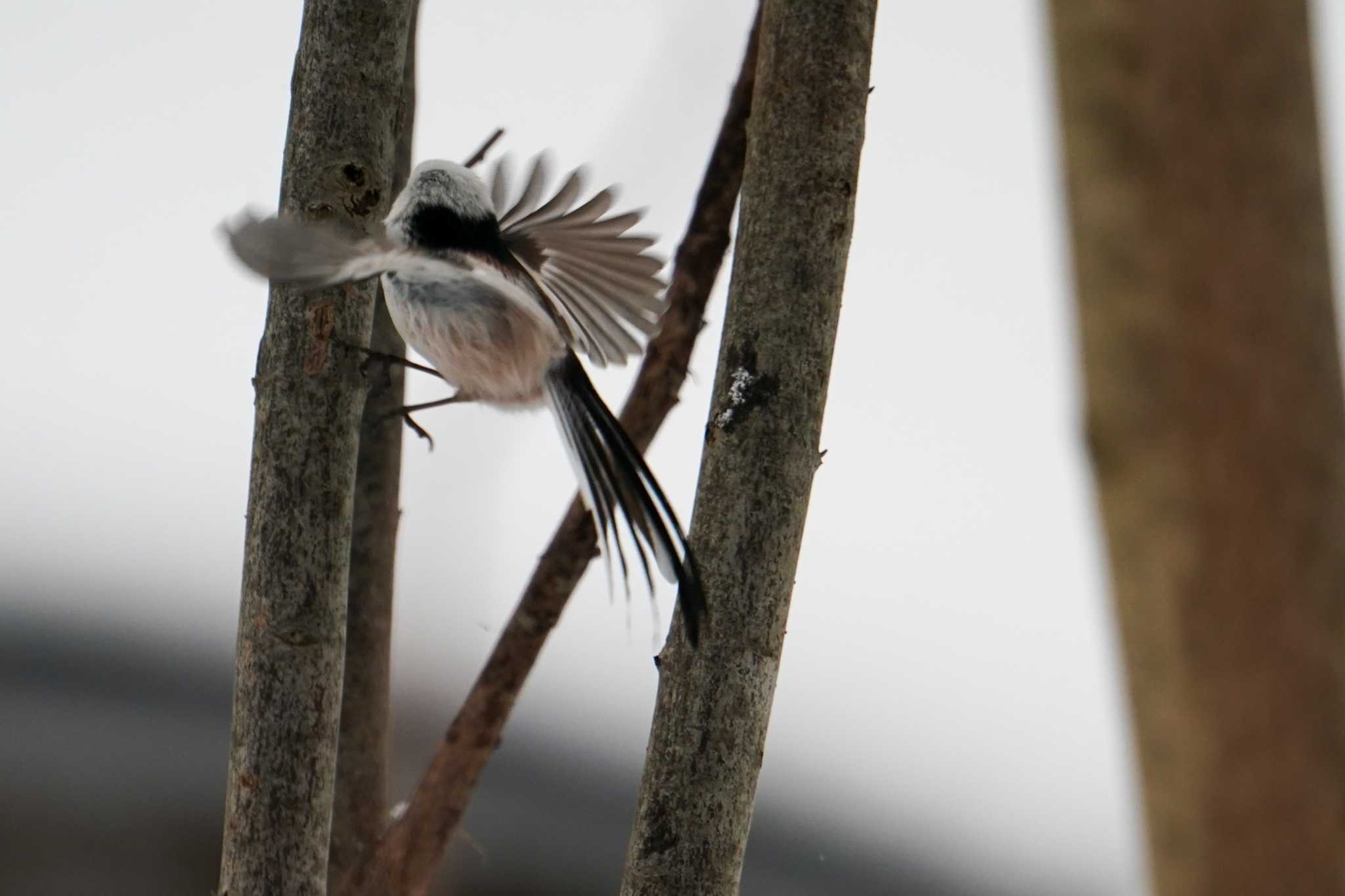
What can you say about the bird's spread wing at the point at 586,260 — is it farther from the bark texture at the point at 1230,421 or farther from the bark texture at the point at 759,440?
the bark texture at the point at 1230,421

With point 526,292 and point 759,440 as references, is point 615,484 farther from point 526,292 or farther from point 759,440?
point 526,292

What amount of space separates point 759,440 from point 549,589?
1.28 feet

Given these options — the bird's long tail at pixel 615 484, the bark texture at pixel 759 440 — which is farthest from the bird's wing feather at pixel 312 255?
the bark texture at pixel 759 440

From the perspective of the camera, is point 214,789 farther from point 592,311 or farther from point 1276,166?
point 1276,166

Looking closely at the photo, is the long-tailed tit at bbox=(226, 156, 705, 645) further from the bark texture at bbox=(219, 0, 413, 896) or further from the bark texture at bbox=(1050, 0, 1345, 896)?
the bark texture at bbox=(1050, 0, 1345, 896)

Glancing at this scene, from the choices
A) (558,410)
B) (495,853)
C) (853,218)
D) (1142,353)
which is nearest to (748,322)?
(853,218)

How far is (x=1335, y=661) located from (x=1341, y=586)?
2 centimetres

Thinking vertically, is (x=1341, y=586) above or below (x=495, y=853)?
above

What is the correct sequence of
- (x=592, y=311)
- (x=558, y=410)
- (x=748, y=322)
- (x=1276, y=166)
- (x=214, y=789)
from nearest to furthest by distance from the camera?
(x=1276, y=166) → (x=748, y=322) → (x=558, y=410) → (x=592, y=311) → (x=214, y=789)

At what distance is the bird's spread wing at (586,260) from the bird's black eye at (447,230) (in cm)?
10

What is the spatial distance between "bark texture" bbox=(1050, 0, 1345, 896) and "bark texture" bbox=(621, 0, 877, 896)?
53 cm

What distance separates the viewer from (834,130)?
0.90 metres

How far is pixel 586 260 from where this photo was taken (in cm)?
134

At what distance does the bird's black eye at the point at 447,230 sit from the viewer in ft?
3.51
